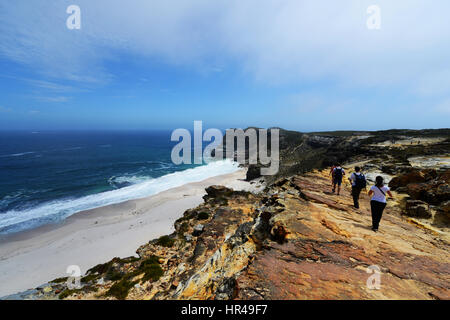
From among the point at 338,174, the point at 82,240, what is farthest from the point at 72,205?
the point at 338,174

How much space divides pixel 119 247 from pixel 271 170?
38266 mm

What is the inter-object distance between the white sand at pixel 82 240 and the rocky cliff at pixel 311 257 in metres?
6.13

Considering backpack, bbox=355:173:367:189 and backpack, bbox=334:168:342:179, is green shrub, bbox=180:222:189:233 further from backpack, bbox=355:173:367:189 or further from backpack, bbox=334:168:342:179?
backpack, bbox=355:173:367:189

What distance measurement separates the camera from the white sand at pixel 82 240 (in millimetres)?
16011

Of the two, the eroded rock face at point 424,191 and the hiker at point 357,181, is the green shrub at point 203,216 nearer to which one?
the hiker at point 357,181

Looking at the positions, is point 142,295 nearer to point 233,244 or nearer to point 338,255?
point 233,244

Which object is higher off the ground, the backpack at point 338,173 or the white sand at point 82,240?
the backpack at point 338,173

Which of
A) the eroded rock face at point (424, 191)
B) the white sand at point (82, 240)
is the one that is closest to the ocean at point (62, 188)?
the white sand at point (82, 240)

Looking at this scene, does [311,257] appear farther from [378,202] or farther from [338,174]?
[338,174]

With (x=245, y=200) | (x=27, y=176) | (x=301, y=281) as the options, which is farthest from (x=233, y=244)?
(x=27, y=176)

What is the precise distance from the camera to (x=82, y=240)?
20859 mm

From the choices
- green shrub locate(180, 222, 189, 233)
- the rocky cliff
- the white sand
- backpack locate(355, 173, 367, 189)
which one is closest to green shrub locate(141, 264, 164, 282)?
the rocky cliff
